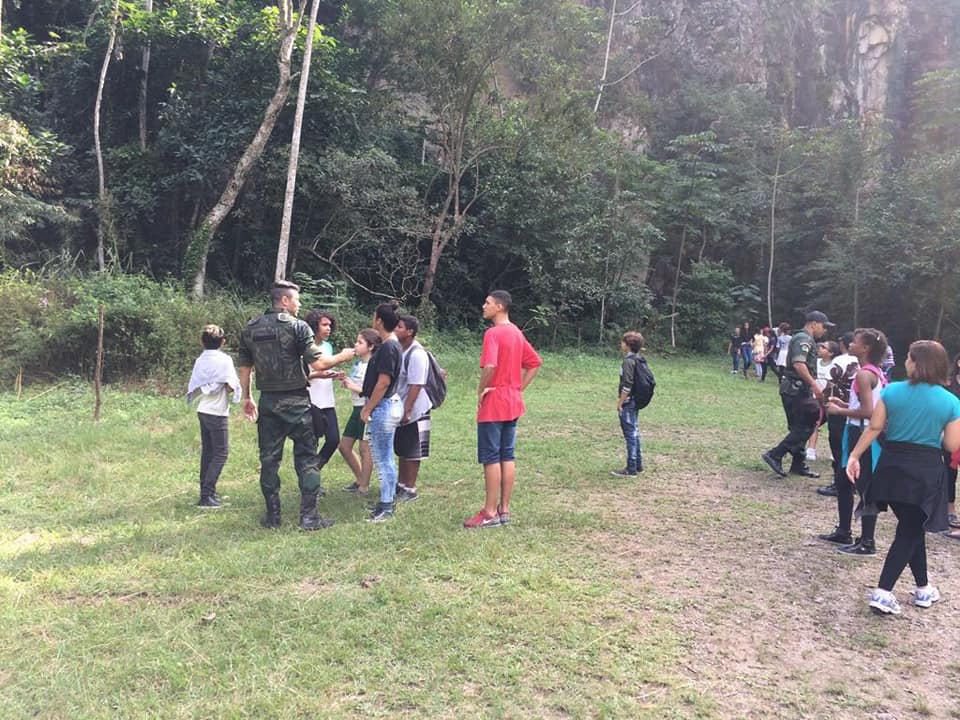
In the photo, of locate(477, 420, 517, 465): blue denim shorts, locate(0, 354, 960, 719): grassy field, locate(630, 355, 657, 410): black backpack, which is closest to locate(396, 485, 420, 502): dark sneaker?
locate(0, 354, 960, 719): grassy field

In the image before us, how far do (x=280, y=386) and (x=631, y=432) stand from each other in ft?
12.5

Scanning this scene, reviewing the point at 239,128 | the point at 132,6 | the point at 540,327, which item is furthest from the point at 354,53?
the point at 540,327

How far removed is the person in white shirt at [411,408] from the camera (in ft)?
16.7

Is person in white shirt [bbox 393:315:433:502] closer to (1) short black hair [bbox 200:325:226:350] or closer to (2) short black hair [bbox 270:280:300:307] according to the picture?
(2) short black hair [bbox 270:280:300:307]

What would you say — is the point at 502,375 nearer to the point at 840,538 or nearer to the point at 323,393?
the point at 323,393

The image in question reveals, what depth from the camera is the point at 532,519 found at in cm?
522

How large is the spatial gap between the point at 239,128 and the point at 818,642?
17.5 metres

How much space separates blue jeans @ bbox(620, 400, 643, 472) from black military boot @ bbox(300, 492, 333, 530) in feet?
10.9

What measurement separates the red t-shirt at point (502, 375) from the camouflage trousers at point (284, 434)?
1.31 m

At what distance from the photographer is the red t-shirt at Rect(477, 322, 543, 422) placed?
482cm

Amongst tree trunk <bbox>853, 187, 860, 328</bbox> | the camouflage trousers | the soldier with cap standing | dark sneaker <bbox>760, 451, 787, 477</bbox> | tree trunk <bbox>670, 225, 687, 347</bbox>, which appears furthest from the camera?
tree trunk <bbox>670, 225, 687, 347</bbox>

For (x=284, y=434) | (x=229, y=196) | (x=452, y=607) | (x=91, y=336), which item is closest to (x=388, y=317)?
(x=284, y=434)

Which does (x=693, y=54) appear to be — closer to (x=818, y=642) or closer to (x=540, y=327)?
(x=540, y=327)

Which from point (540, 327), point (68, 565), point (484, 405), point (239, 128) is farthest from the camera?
point (540, 327)
